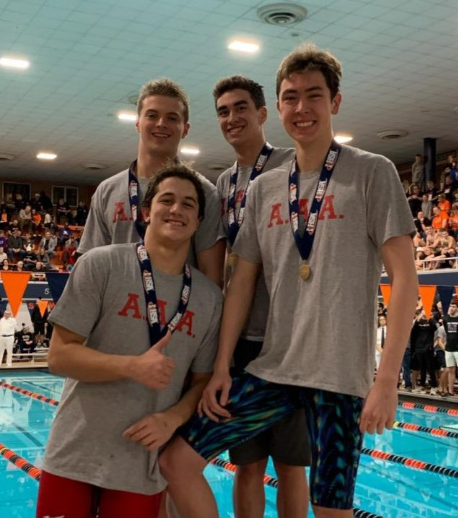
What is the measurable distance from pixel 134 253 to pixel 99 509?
1.00m

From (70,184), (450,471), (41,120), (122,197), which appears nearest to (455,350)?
(450,471)

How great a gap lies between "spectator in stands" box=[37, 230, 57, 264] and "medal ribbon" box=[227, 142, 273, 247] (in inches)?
775

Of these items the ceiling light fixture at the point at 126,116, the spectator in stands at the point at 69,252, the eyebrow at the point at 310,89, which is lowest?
the eyebrow at the point at 310,89

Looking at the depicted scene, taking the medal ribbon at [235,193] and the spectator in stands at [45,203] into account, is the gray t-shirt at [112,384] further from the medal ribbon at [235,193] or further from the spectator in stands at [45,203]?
the spectator in stands at [45,203]

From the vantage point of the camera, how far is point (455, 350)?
40.1ft

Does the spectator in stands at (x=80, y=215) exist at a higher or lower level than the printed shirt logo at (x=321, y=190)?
higher

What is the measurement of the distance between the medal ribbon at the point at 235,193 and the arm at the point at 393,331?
0.77 meters

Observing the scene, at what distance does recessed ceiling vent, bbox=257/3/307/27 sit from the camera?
10398mm

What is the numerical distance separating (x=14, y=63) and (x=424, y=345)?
9.86m

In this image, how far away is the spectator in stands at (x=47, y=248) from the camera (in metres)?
22.1

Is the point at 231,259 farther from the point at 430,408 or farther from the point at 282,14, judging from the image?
the point at 430,408

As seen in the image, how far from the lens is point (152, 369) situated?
2340 mm

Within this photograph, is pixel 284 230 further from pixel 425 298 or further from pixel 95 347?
pixel 425 298

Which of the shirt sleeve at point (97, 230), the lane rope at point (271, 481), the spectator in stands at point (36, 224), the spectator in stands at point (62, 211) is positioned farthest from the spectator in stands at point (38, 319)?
the shirt sleeve at point (97, 230)
